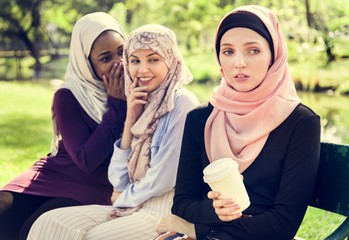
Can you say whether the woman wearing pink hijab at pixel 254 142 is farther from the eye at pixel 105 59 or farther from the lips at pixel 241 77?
the eye at pixel 105 59

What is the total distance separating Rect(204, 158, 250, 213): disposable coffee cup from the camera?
6.75ft

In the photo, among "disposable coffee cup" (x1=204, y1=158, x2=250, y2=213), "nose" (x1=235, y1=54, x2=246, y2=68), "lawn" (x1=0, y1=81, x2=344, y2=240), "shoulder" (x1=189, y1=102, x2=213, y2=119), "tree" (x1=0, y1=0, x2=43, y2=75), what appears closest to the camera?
"disposable coffee cup" (x1=204, y1=158, x2=250, y2=213)

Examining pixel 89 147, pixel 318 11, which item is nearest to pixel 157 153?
pixel 89 147

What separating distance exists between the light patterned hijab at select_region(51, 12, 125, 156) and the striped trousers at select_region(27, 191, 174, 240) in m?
0.70

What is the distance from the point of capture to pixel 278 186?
8.13ft

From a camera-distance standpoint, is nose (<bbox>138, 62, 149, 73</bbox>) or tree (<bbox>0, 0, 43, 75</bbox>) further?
tree (<bbox>0, 0, 43, 75</bbox>)

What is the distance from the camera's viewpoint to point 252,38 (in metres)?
2.52

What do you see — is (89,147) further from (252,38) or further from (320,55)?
(320,55)

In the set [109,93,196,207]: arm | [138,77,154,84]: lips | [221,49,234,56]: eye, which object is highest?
[221,49,234,56]: eye

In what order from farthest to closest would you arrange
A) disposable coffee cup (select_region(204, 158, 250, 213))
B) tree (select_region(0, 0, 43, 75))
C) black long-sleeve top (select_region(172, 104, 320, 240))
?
tree (select_region(0, 0, 43, 75)) → black long-sleeve top (select_region(172, 104, 320, 240)) → disposable coffee cup (select_region(204, 158, 250, 213))

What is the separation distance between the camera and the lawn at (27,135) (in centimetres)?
501

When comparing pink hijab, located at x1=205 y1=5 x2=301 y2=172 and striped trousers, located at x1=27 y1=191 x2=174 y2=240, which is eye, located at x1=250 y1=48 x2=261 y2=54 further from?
striped trousers, located at x1=27 y1=191 x2=174 y2=240

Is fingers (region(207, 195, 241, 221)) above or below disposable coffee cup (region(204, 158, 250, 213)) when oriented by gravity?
below

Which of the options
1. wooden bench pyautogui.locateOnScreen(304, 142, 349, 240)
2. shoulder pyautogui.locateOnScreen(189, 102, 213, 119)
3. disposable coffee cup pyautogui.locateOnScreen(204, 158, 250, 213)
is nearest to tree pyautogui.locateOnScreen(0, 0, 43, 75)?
shoulder pyautogui.locateOnScreen(189, 102, 213, 119)
